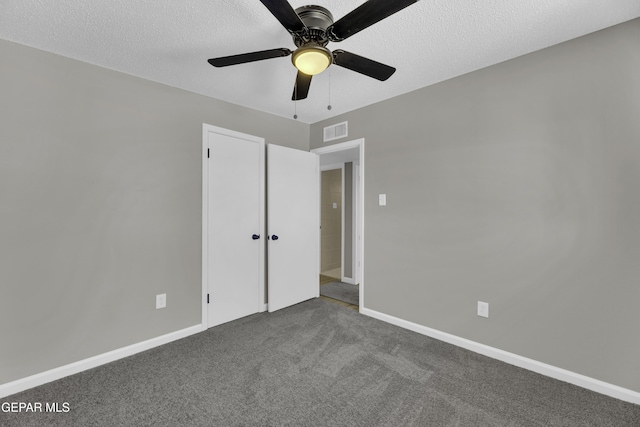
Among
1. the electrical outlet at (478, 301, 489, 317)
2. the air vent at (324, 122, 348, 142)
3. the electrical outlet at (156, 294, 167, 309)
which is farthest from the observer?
the air vent at (324, 122, 348, 142)

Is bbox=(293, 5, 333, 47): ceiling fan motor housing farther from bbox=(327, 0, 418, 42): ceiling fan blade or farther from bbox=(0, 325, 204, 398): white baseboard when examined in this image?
bbox=(0, 325, 204, 398): white baseboard

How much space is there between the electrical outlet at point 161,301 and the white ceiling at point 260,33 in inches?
79.8

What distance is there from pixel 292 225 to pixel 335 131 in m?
1.34

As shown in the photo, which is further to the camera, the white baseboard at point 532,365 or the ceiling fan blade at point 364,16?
the white baseboard at point 532,365

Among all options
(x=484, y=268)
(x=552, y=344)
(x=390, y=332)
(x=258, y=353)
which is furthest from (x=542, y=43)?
(x=258, y=353)

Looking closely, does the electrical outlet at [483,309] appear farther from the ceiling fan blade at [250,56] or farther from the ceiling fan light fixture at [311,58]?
the ceiling fan blade at [250,56]

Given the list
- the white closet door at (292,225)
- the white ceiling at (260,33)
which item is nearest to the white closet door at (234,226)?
the white closet door at (292,225)

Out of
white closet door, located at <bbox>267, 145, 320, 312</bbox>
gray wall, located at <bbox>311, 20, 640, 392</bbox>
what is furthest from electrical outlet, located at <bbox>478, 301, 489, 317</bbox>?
white closet door, located at <bbox>267, 145, 320, 312</bbox>

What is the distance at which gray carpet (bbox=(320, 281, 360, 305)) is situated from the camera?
3.83 m

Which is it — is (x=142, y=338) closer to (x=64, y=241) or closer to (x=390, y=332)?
(x=64, y=241)

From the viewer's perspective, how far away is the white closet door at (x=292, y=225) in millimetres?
3361

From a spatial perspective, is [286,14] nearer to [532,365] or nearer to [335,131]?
[335,131]

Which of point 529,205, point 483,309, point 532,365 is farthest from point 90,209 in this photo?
point 532,365

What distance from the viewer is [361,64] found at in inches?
69.6
